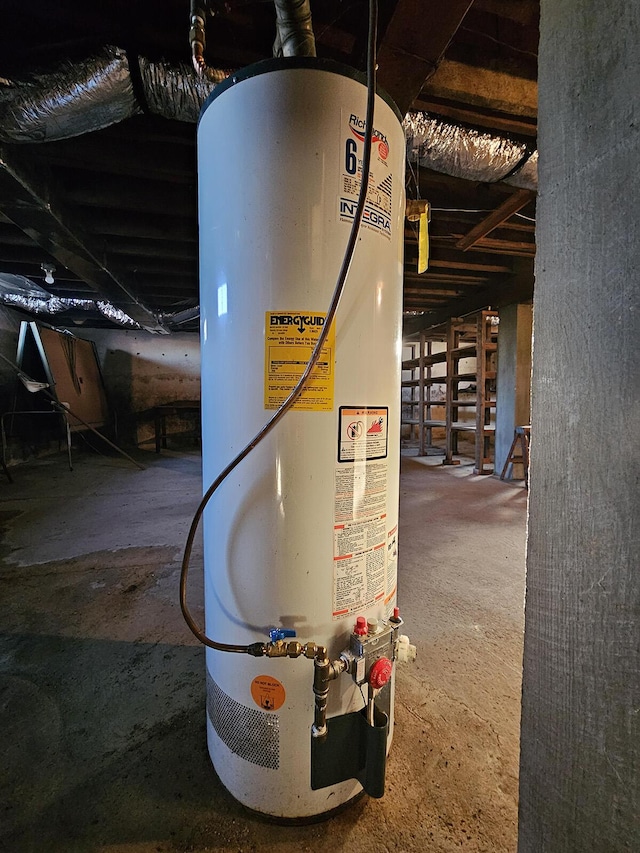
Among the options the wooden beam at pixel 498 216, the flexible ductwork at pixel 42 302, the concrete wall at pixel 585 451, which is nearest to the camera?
the concrete wall at pixel 585 451

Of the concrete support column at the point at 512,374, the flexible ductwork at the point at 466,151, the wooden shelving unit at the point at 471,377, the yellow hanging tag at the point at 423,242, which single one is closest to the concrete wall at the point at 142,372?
the wooden shelving unit at the point at 471,377

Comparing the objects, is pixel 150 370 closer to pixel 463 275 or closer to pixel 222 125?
pixel 463 275

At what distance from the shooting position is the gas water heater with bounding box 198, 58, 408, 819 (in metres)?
0.69

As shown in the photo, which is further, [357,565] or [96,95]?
[96,95]

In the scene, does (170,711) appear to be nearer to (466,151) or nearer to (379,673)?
(379,673)

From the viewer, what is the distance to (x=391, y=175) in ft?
2.57

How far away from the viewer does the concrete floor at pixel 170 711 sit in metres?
0.83

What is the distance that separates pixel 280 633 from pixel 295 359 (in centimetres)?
56

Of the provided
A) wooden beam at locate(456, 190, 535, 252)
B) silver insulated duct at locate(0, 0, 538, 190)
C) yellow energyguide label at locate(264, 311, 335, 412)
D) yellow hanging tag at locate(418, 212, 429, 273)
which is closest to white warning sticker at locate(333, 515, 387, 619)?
yellow energyguide label at locate(264, 311, 335, 412)

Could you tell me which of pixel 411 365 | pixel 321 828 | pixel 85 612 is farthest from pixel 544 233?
pixel 411 365

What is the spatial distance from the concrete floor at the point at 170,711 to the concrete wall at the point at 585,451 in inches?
25.8

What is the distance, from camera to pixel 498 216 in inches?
99.9

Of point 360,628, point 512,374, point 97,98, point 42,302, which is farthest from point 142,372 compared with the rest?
point 360,628

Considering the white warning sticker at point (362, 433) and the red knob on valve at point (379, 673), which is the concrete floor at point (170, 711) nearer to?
the red knob on valve at point (379, 673)
